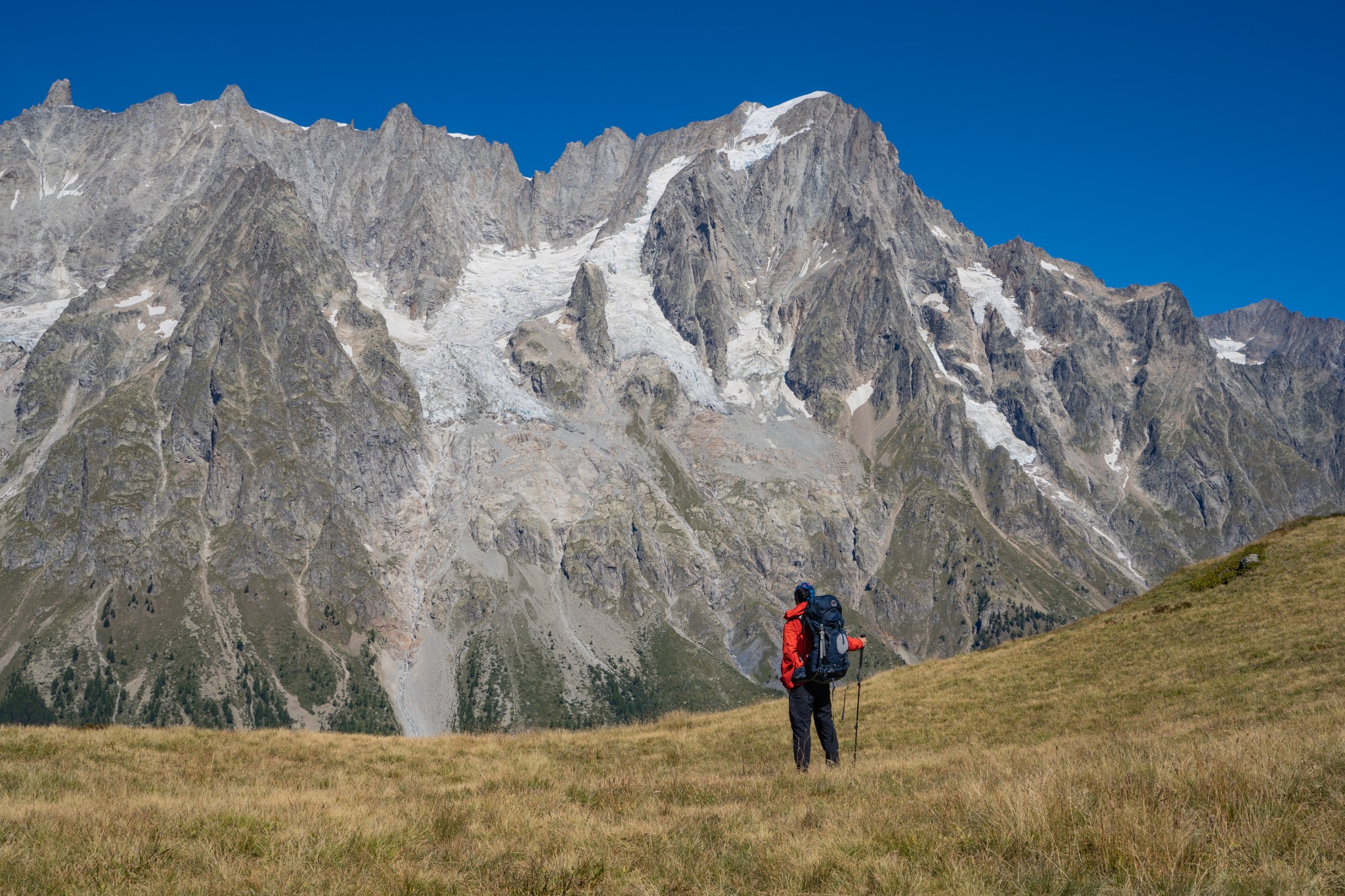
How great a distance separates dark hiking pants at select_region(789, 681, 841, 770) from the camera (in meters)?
16.1

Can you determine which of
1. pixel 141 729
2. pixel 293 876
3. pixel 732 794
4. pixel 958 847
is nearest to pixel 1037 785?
pixel 958 847

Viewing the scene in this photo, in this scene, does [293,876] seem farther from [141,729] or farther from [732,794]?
[141,729]

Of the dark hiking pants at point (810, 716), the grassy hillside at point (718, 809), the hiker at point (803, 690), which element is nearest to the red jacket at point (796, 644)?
the hiker at point (803, 690)

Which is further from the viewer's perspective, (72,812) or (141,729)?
(141,729)

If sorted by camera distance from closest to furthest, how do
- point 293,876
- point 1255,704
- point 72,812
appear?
1. point 293,876
2. point 72,812
3. point 1255,704

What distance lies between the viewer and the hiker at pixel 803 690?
1594 cm

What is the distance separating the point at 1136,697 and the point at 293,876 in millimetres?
24059

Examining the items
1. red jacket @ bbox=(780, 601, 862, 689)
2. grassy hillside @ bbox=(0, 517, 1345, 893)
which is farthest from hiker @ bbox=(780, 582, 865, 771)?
grassy hillside @ bbox=(0, 517, 1345, 893)

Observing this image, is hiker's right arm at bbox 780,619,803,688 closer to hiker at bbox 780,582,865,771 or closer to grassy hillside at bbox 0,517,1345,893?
hiker at bbox 780,582,865,771

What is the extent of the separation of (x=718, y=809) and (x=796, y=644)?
16.2 feet

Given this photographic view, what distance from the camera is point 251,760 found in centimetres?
1889

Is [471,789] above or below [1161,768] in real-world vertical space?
below

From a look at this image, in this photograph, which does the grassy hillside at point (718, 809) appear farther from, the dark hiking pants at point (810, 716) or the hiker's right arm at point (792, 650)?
the hiker's right arm at point (792, 650)

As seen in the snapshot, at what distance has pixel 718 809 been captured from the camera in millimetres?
11609
